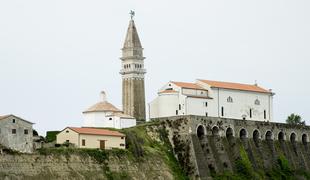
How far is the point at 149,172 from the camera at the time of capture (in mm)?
94688

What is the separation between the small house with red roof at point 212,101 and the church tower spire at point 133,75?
8.73 m

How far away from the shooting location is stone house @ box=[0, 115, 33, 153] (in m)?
82.3

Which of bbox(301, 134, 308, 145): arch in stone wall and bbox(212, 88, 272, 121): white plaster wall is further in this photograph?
bbox(301, 134, 308, 145): arch in stone wall

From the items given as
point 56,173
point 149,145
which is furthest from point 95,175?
point 149,145

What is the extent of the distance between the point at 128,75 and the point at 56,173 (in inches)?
1508

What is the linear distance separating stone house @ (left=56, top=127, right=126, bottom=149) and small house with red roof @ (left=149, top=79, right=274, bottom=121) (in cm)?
1409

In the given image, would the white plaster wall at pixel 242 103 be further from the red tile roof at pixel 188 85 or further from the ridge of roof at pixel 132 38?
the ridge of roof at pixel 132 38

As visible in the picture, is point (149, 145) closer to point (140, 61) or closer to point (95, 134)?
point (95, 134)

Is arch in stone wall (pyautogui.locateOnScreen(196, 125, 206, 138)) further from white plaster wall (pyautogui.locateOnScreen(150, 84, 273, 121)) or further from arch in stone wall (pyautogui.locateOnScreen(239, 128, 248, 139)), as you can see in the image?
arch in stone wall (pyautogui.locateOnScreen(239, 128, 248, 139))

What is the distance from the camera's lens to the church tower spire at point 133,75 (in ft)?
391

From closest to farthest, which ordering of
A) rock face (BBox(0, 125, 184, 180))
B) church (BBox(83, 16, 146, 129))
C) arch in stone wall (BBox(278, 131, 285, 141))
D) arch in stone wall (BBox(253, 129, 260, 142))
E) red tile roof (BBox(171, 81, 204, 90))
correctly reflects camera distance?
rock face (BBox(0, 125, 184, 180))
red tile roof (BBox(171, 81, 204, 90))
arch in stone wall (BBox(253, 129, 260, 142))
arch in stone wall (BBox(278, 131, 285, 141))
church (BBox(83, 16, 146, 129))

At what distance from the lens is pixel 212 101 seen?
10962cm

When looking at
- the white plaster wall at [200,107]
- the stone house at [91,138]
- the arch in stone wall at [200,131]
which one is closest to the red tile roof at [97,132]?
the stone house at [91,138]

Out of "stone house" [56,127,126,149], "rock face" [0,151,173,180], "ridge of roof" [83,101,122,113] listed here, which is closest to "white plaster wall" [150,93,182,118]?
"ridge of roof" [83,101,122,113]
